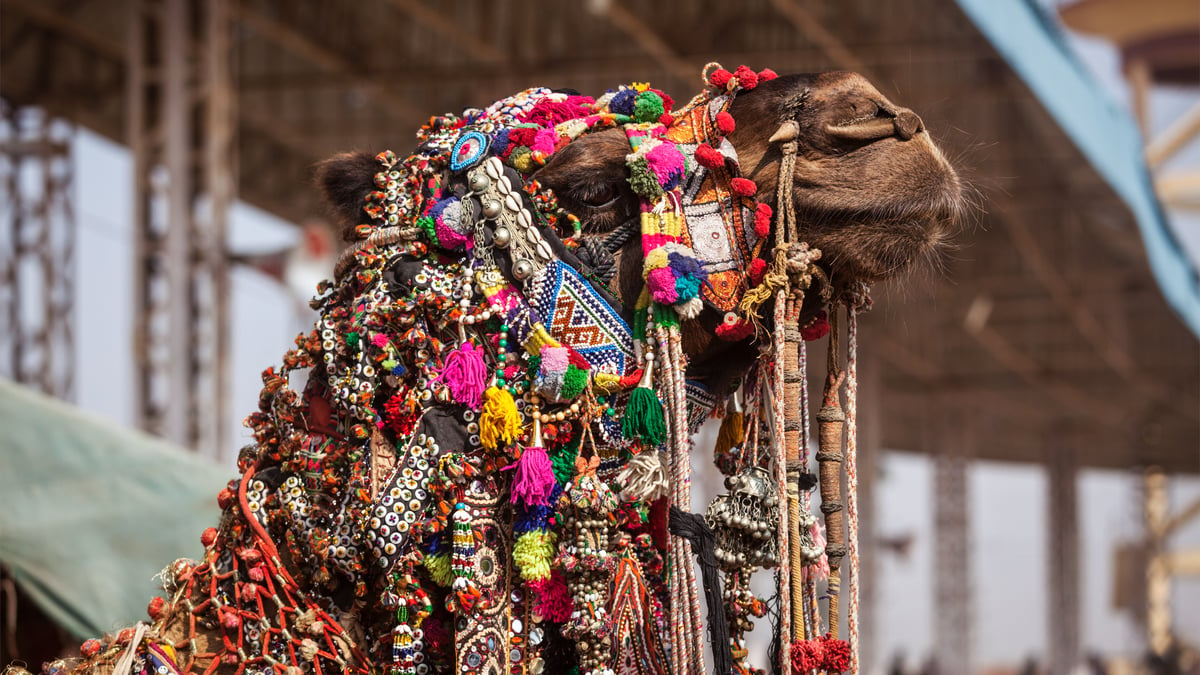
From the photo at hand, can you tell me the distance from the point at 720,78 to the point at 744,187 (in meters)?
0.24

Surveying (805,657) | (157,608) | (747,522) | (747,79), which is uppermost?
(747,79)

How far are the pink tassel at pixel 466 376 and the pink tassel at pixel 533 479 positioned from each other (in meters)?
0.13

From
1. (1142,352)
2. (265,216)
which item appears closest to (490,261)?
(265,216)

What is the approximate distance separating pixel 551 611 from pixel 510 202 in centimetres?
70

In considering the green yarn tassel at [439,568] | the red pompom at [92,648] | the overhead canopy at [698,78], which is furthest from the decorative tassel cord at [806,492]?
the overhead canopy at [698,78]

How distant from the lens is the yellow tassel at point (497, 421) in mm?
2469

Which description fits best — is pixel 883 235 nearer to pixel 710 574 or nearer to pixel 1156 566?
pixel 710 574

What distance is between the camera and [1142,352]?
2684 cm

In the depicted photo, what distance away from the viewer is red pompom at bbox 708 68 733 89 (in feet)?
8.54

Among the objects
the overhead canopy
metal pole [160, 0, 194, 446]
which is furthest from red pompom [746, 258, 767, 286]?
metal pole [160, 0, 194, 446]

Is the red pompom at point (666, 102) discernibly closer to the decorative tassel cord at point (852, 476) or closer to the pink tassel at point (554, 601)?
the decorative tassel cord at point (852, 476)

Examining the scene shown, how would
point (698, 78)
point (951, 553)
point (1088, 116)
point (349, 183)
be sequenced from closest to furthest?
point (349, 183), point (1088, 116), point (698, 78), point (951, 553)

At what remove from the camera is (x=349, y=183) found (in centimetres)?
282

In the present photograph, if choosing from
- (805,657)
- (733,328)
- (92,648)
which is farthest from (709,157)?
(92,648)
